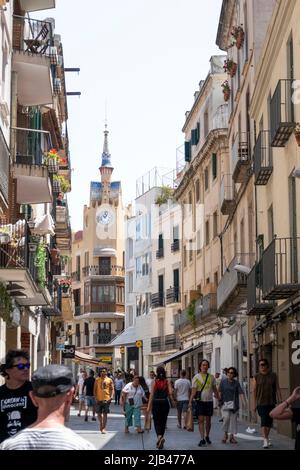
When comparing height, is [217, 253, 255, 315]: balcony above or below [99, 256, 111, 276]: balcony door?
below

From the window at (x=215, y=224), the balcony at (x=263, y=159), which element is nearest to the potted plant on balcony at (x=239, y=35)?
the balcony at (x=263, y=159)

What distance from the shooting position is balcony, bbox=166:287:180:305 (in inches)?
2363

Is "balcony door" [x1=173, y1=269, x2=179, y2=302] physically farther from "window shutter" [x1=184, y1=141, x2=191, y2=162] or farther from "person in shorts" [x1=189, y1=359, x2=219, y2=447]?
"person in shorts" [x1=189, y1=359, x2=219, y2=447]

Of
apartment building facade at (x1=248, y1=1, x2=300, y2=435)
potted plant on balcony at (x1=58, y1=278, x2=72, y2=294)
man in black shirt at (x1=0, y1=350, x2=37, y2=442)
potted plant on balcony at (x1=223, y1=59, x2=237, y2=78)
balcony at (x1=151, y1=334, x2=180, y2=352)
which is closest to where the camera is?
man in black shirt at (x1=0, y1=350, x2=37, y2=442)

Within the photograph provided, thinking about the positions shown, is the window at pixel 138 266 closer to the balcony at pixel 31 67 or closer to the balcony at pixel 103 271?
the balcony at pixel 103 271

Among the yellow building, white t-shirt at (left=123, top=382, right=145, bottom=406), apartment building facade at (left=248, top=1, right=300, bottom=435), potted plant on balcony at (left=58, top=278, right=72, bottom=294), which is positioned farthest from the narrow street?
the yellow building

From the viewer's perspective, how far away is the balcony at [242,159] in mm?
30597

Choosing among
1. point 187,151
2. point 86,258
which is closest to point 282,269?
point 187,151

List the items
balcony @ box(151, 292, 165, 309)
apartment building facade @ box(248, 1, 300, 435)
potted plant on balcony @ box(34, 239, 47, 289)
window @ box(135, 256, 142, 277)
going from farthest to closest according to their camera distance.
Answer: window @ box(135, 256, 142, 277)
balcony @ box(151, 292, 165, 309)
potted plant on balcony @ box(34, 239, 47, 289)
apartment building facade @ box(248, 1, 300, 435)

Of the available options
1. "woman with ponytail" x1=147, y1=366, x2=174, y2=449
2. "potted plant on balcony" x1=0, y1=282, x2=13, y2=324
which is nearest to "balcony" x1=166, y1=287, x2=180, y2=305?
"potted plant on balcony" x1=0, y1=282, x2=13, y2=324

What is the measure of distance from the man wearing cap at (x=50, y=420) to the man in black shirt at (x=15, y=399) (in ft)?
13.3

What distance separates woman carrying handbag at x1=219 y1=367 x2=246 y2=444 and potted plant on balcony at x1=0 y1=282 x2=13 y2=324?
4.82 m

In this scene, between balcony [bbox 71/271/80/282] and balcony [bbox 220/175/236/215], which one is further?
balcony [bbox 71/271/80/282]

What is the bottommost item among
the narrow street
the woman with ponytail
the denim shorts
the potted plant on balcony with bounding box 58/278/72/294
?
the narrow street
